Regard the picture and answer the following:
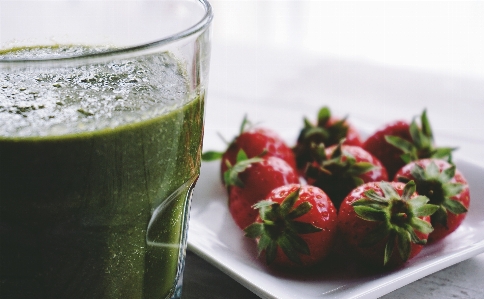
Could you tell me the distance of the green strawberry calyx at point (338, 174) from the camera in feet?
3.64

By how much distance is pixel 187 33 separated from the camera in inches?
29.4

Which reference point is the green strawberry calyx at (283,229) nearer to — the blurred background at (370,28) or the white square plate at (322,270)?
the white square plate at (322,270)

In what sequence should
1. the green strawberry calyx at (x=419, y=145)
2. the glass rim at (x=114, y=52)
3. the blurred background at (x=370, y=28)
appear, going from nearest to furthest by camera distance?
the glass rim at (x=114, y=52) < the green strawberry calyx at (x=419, y=145) < the blurred background at (x=370, y=28)

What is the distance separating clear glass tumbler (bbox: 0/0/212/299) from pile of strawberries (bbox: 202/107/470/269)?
18 centimetres

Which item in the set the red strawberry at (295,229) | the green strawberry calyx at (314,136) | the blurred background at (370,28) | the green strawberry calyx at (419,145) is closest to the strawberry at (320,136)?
the green strawberry calyx at (314,136)

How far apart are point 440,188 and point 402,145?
0.19 meters

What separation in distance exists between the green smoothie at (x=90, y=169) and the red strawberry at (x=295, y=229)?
0.17 metres

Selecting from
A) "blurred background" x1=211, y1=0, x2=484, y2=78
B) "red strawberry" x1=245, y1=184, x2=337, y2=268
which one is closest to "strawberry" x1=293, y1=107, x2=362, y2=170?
"red strawberry" x1=245, y1=184, x2=337, y2=268

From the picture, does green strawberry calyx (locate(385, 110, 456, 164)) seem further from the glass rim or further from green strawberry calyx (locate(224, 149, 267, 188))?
the glass rim

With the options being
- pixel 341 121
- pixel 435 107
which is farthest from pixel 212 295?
pixel 435 107

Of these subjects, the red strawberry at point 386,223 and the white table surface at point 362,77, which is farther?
the white table surface at point 362,77

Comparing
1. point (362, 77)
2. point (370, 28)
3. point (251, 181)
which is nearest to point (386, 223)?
point (251, 181)

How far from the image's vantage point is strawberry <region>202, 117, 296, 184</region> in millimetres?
1223

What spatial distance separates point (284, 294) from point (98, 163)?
1.16 ft
